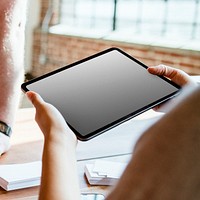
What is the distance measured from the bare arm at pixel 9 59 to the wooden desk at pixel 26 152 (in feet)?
0.14

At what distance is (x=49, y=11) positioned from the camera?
5.83m

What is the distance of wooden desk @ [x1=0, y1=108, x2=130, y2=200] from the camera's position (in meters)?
0.87

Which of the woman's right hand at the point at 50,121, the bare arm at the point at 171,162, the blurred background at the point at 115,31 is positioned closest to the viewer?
the bare arm at the point at 171,162

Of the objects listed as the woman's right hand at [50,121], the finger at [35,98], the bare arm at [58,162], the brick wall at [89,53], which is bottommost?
the brick wall at [89,53]

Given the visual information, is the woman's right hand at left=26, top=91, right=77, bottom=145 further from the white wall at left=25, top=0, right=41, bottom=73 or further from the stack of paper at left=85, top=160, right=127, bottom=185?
the white wall at left=25, top=0, right=41, bottom=73

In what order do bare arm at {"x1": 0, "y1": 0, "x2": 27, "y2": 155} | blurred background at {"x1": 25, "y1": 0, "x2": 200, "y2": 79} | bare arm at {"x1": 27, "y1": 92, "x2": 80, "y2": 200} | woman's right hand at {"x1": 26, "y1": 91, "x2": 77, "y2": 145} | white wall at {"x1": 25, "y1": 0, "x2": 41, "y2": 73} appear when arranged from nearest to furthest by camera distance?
1. bare arm at {"x1": 27, "y1": 92, "x2": 80, "y2": 200}
2. woman's right hand at {"x1": 26, "y1": 91, "x2": 77, "y2": 145}
3. bare arm at {"x1": 0, "y1": 0, "x2": 27, "y2": 155}
4. blurred background at {"x1": 25, "y1": 0, "x2": 200, "y2": 79}
5. white wall at {"x1": 25, "y1": 0, "x2": 41, "y2": 73}

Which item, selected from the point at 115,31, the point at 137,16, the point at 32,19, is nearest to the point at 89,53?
the point at 115,31

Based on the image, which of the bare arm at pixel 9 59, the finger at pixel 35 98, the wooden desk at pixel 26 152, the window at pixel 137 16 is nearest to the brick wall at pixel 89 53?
the window at pixel 137 16

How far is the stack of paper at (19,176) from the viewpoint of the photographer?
2.89ft

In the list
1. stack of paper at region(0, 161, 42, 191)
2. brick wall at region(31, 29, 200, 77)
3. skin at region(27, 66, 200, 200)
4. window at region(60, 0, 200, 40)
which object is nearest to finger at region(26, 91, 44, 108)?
stack of paper at region(0, 161, 42, 191)

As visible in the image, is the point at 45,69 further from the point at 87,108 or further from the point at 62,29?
the point at 87,108

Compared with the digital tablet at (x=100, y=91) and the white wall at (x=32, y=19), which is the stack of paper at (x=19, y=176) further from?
the white wall at (x=32, y=19)

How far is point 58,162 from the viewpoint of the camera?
0.64m

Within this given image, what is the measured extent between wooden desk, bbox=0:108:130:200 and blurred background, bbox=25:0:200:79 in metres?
2.80
